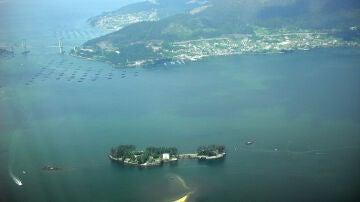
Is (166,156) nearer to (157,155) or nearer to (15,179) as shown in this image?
(157,155)

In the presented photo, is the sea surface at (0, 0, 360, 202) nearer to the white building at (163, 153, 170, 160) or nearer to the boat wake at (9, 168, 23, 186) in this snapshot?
the boat wake at (9, 168, 23, 186)

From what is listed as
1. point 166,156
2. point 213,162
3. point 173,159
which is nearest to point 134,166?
point 166,156

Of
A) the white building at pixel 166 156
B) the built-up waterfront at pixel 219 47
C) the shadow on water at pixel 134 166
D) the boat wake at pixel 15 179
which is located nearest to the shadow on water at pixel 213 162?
the shadow on water at pixel 134 166

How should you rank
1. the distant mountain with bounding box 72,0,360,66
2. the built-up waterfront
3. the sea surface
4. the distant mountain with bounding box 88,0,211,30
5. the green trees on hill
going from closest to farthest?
the sea surface < the green trees on hill < the built-up waterfront < the distant mountain with bounding box 72,0,360,66 < the distant mountain with bounding box 88,0,211,30

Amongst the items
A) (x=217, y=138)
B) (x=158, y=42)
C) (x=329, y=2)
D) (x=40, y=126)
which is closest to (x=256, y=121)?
(x=217, y=138)

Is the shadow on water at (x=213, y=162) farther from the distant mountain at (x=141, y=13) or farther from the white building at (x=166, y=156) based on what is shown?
the distant mountain at (x=141, y=13)

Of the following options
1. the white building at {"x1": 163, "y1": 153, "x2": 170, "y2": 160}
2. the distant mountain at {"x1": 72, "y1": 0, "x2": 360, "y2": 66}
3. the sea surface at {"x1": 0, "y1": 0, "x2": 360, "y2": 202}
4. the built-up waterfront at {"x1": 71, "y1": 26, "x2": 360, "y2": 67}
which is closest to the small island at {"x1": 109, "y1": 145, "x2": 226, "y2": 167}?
the white building at {"x1": 163, "y1": 153, "x2": 170, "y2": 160}
